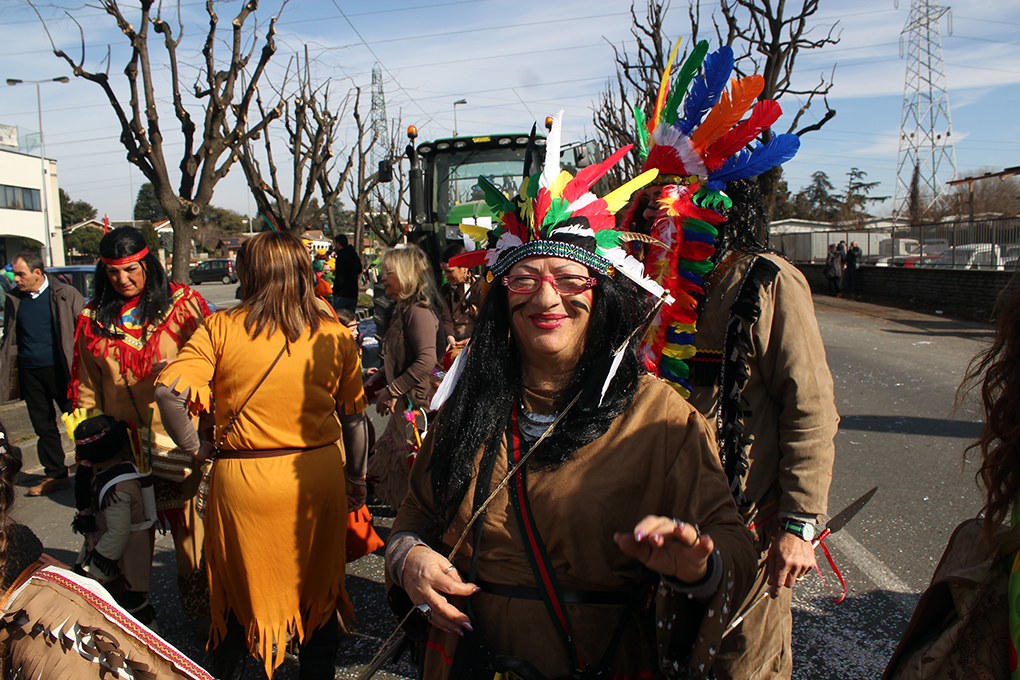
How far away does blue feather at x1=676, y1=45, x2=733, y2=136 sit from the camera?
2.26 metres

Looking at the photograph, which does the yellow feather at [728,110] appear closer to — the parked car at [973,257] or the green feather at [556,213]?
the green feather at [556,213]

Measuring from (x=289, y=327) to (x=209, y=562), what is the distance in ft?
3.20

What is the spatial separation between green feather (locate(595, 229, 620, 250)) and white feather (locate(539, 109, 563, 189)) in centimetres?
18

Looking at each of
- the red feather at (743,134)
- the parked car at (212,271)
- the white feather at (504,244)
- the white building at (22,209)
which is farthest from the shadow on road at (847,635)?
the parked car at (212,271)

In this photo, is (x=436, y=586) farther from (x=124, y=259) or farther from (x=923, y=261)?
(x=923, y=261)

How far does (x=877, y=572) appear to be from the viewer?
3.63 meters

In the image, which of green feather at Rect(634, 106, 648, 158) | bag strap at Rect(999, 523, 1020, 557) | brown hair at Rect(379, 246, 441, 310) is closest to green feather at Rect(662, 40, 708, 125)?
green feather at Rect(634, 106, 648, 158)

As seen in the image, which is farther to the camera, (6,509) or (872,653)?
(872,653)

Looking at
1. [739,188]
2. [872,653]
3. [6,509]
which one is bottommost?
[872,653]

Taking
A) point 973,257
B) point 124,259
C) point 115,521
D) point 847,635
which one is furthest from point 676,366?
point 973,257

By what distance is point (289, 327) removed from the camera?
2.65 metres

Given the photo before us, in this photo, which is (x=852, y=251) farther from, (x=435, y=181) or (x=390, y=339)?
(x=390, y=339)

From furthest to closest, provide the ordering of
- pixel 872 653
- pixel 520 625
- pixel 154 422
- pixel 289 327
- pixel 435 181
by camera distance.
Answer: pixel 435 181
pixel 154 422
pixel 872 653
pixel 289 327
pixel 520 625

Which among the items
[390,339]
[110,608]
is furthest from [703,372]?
[390,339]
